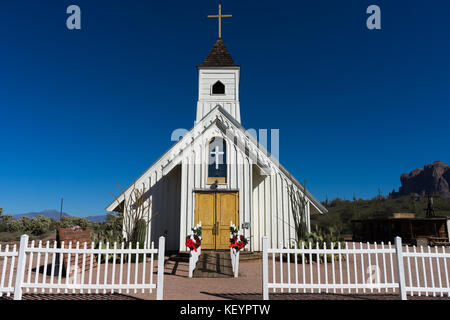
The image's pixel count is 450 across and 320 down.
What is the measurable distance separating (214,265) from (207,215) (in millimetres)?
2613

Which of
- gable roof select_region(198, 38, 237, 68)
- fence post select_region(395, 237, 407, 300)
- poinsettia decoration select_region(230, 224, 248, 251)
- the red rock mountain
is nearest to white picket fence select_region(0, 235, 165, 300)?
poinsettia decoration select_region(230, 224, 248, 251)

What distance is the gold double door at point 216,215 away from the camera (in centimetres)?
1092

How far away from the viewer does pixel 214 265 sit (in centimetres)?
887

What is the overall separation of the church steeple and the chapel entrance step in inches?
335

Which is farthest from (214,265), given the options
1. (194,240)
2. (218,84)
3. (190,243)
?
(218,84)

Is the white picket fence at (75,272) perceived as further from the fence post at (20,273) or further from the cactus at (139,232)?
the cactus at (139,232)

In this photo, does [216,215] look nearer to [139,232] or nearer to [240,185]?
[240,185]

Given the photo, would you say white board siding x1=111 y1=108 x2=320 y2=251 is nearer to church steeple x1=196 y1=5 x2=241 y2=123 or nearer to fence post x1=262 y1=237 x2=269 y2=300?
church steeple x1=196 y1=5 x2=241 y2=123

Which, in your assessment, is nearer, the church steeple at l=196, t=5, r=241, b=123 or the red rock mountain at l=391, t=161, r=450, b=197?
the church steeple at l=196, t=5, r=241, b=123

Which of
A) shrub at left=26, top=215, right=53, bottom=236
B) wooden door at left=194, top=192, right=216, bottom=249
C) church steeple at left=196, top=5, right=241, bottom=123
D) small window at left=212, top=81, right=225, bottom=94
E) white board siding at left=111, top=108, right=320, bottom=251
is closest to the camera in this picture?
wooden door at left=194, top=192, right=216, bottom=249

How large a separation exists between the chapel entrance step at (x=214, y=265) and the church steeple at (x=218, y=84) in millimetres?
8518

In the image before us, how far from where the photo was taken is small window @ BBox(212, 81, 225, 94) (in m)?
16.5
